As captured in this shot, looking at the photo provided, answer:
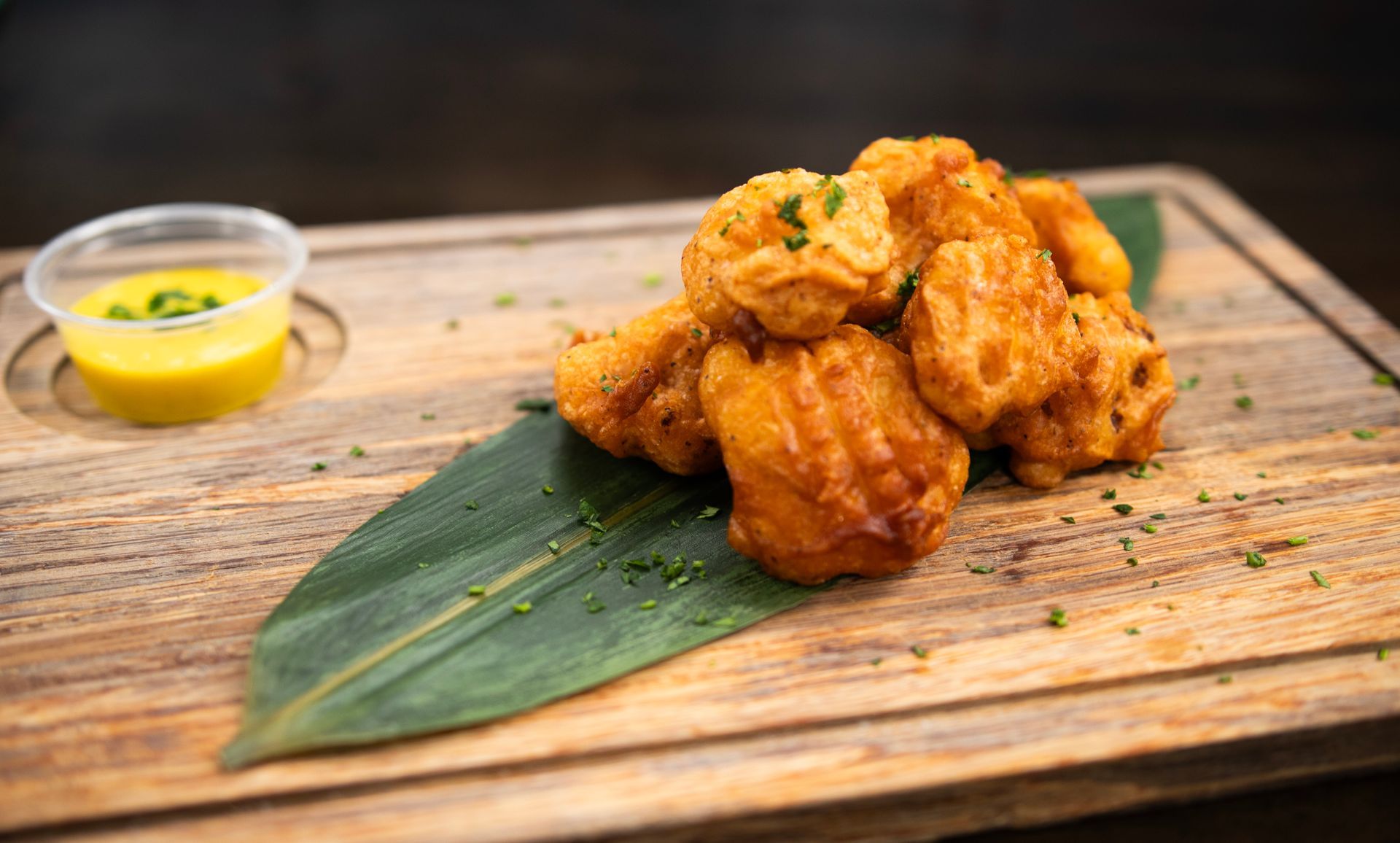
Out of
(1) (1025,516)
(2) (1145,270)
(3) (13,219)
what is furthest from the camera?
(3) (13,219)

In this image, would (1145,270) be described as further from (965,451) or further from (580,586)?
(580,586)

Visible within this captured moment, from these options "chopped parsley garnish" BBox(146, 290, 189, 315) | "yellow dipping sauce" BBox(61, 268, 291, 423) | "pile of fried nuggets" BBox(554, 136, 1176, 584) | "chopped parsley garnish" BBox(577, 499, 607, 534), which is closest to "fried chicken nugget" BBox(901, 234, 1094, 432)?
"pile of fried nuggets" BBox(554, 136, 1176, 584)

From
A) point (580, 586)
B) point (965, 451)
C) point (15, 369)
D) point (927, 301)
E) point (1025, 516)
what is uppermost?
point (927, 301)

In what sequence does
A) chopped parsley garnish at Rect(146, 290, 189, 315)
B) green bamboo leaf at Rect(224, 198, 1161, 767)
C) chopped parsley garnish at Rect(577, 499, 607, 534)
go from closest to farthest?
green bamboo leaf at Rect(224, 198, 1161, 767) → chopped parsley garnish at Rect(577, 499, 607, 534) → chopped parsley garnish at Rect(146, 290, 189, 315)

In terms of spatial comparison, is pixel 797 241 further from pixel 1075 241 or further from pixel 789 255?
pixel 1075 241

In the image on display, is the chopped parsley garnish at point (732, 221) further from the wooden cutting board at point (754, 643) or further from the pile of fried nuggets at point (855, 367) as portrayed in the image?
the wooden cutting board at point (754, 643)

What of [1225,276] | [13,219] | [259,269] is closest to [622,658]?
[259,269]

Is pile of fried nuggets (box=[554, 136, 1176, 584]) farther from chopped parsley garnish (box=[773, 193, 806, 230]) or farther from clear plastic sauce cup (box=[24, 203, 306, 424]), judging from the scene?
clear plastic sauce cup (box=[24, 203, 306, 424])

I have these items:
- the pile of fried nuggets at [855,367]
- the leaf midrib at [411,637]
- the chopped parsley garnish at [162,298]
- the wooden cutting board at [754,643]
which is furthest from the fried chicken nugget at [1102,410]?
the chopped parsley garnish at [162,298]
